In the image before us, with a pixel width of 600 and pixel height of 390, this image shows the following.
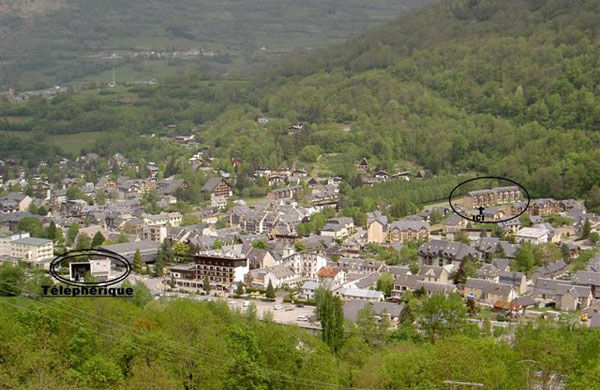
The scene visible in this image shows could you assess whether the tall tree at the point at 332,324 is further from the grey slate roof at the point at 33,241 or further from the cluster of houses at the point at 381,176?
the cluster of houses at the point at 381,176

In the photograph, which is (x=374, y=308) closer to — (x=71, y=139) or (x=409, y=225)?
(x=409, y=225)

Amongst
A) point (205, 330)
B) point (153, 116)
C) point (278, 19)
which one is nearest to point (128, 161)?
point (153, 116)

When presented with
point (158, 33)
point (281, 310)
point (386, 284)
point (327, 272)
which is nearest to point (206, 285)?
point (281, 310)

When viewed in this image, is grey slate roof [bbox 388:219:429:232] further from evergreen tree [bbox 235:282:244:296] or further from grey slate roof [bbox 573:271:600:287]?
evergreen tree [bbox 235:282:244:296]

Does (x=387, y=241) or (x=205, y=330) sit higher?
(x=205, y=330)

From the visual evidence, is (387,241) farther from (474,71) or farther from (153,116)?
(153,116)
